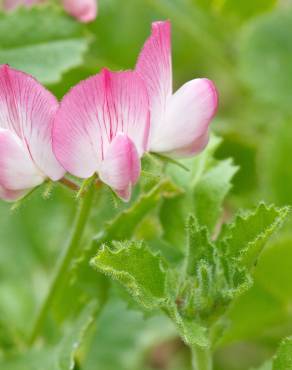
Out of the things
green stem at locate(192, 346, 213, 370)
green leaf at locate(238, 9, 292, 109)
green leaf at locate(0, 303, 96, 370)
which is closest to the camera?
green stem at locate(192, 346, 213, 370)

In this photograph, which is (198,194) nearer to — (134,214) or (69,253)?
(134,214)

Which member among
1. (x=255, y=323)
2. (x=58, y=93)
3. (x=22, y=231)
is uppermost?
(x=58, y=93)

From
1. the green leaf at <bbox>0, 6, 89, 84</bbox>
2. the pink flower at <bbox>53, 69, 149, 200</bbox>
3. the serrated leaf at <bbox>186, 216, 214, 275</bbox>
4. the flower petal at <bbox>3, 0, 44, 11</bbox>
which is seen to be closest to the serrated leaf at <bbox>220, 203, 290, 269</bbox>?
the serrated leaf at <bbox>186, 216, 214, 275</bbox>

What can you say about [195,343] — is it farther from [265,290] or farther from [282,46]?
[282,46]

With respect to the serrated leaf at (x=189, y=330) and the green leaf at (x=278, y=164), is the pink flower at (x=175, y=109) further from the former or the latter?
the green leaf at (x=278, y=164)

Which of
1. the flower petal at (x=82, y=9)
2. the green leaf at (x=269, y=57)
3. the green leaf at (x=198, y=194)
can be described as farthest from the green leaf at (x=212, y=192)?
the green leaf at (x=269, y=57)

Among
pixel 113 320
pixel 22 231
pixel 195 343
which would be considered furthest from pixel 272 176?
pixel 195 343

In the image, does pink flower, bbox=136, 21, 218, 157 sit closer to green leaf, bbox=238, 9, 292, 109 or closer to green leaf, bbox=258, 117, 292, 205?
green leaf, bbox=258, 117, 292, 205
